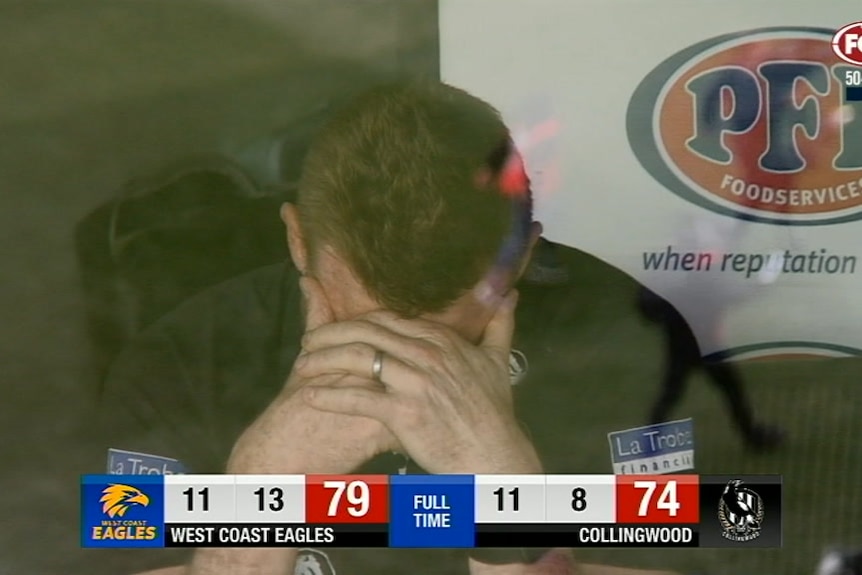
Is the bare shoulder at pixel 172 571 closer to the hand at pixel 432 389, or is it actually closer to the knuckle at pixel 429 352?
the hand at pixel 432 389

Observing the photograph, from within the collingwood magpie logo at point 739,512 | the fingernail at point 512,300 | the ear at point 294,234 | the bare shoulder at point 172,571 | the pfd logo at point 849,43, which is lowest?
the bare shoulder at point 172,571

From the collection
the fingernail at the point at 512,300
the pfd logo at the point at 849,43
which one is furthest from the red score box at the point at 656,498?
the pfd logo at the point at 849,43

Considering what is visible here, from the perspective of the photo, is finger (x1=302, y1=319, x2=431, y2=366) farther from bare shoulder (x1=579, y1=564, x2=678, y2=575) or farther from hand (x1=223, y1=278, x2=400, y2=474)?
bare shoulder (x1=579, y1=564, x2=678, y2=575)

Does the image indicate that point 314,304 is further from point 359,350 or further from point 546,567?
point 546,567

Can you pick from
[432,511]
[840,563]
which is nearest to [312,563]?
[432,511]

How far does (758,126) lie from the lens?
189cm

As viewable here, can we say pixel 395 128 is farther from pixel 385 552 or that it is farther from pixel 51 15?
pixel 385 552

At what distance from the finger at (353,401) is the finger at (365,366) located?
27 mm

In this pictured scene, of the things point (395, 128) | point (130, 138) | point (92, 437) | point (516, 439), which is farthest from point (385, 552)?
point (130, 138)

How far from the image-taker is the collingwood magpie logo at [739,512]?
196 centimetres

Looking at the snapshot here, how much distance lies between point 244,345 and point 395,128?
0.53 m

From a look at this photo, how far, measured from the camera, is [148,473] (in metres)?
1.98

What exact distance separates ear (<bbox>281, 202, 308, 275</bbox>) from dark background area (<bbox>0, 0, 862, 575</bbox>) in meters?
0.09

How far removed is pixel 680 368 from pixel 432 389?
50cm
